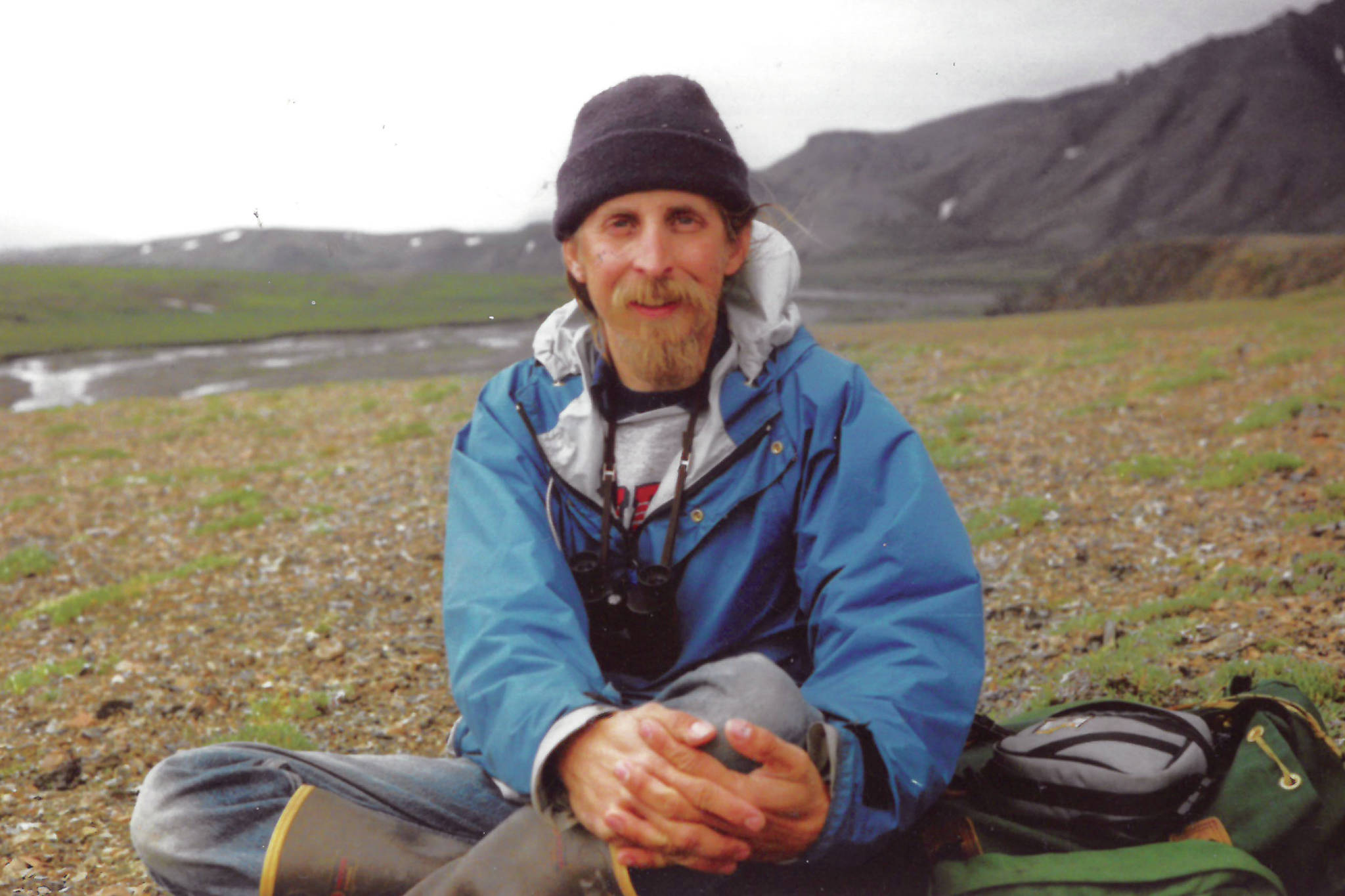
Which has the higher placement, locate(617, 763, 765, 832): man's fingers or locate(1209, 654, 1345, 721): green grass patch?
locate(617, 763, 765, 832): man's fingers

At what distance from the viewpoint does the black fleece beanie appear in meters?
3.23

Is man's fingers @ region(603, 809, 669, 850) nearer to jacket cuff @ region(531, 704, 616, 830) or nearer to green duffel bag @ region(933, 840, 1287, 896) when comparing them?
jacket cuff @ region(531, 704, 616, 830)

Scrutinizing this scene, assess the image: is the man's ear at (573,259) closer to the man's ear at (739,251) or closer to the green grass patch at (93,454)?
the man's ear at (739,251)

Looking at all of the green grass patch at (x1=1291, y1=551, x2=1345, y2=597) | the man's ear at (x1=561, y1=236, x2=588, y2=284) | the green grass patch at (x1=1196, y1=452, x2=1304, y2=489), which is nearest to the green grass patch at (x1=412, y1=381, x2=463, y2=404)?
the green grass patch at (x1=1196, y1=452, x2=1304, y2=489)

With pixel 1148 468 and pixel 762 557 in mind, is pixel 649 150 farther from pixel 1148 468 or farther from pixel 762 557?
pixel 1148 468

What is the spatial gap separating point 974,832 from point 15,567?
10603 mm

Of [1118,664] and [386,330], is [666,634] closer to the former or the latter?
[1118,664]

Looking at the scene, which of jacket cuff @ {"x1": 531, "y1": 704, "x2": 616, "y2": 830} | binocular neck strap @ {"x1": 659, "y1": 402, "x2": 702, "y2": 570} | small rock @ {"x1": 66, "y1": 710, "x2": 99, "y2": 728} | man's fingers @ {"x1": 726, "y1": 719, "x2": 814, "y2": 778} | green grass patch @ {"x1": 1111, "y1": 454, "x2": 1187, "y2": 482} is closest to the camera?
man's fingers @ {"x1": 726, "y1": 719, "x2": 814, "y2": 778}

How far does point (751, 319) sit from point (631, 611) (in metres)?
1.16

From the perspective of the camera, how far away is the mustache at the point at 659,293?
3279mm

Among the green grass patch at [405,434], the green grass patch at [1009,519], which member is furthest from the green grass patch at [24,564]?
the green grass patch at [1009,519]

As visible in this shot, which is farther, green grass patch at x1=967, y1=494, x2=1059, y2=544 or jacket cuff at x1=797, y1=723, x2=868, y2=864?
green grass patch at x1=967, y1=494, x2=1059, y2=544

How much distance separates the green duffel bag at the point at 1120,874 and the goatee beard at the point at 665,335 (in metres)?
1.85

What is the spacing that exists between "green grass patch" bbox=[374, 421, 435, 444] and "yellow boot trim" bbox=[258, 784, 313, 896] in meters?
14.4
